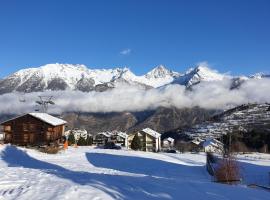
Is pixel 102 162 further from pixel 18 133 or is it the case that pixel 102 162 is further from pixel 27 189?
pixel 18 133

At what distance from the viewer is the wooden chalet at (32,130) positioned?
8231cm

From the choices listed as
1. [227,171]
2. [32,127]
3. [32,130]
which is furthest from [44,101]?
[227,171]

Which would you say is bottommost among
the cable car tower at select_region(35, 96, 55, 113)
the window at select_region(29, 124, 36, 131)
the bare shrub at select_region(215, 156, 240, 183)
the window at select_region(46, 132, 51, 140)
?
the bare shrub at select_region(215, 156, 240, 183)

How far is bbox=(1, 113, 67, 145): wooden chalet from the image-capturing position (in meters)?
82.3

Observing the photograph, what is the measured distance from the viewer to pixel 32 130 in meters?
83.9

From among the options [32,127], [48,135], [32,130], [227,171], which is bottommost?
[227,171]

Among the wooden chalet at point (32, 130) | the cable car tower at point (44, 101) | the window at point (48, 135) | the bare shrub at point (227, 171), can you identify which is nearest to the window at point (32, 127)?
the wooden chalet at point (32, 130)

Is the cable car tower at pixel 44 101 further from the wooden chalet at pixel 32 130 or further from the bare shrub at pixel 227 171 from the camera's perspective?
the bare shrub at pixel 227 171

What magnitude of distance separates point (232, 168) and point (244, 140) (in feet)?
309

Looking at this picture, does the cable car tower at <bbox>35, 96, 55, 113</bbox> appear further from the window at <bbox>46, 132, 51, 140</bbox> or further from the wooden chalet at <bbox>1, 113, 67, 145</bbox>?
the window at <bbox>46, 132, 51, 140</bbox>

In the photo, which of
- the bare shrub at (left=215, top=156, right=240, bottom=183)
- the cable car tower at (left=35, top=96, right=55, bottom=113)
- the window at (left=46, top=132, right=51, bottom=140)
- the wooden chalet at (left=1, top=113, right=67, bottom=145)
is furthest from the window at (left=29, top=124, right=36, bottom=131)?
the bare shrub at (left=215, top=156, right=240, bottom=183)

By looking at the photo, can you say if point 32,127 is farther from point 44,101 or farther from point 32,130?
point 44,101

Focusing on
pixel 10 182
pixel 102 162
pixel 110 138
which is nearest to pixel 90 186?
pixel 10 182

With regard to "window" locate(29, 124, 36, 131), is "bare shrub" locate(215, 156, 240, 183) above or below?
below
